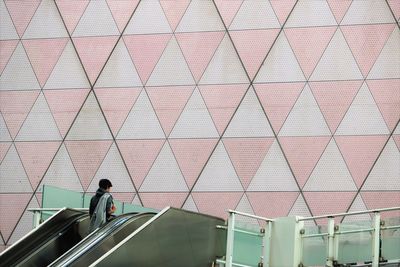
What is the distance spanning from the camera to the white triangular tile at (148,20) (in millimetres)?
18484

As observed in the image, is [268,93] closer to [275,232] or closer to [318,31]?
[318,31]

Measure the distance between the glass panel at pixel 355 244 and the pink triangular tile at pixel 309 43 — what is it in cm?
583

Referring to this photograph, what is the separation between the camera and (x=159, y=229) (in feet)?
38.9

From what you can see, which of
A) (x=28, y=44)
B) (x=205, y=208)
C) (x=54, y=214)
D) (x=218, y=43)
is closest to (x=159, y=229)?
(x=54, y=214)

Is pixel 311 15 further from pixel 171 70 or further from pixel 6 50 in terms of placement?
pixel 6 50

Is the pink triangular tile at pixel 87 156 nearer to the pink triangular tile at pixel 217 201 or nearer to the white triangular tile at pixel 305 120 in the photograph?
the pink triangular tile at pixel 217 201

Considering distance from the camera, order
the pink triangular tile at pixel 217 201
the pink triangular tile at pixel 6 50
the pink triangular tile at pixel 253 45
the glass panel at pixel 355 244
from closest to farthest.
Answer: the glass panel at pixel 355 244
the pink triangular tile at pixel 217 201
the pink triangular tile at pixel 253 45
the pink triangular tile at pixel 6 50

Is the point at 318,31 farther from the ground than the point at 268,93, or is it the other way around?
the point at 318,31

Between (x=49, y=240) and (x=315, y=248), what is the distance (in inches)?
148

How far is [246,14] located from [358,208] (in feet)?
14.7

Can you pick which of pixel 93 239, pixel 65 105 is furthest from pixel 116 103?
pixel 93 239

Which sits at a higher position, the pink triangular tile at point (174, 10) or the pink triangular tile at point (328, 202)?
the pink triangular tile at point (174, 10)

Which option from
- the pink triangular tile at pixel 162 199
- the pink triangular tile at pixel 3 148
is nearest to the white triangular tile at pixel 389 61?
the pink triangular tile at pixel 162 199

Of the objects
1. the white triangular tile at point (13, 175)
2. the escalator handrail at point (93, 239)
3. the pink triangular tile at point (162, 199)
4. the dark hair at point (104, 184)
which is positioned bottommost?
the escalator handrail at point (93, 239)
